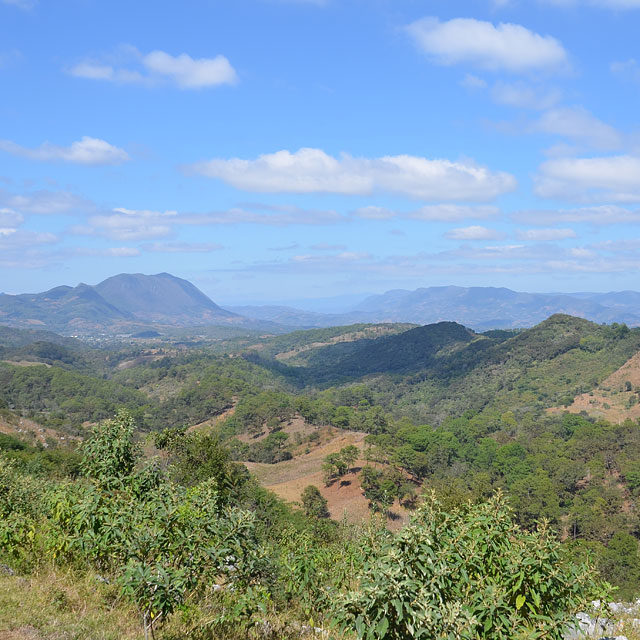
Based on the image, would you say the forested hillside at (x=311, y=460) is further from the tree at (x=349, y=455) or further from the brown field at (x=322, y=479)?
the brown field at (x=322, y=479)

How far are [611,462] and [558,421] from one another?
28.8m

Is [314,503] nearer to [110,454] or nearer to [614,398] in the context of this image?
[110,454]

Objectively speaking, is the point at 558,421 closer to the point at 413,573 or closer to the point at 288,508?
the point at 288,508

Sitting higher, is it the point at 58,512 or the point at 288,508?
the point at 58,512

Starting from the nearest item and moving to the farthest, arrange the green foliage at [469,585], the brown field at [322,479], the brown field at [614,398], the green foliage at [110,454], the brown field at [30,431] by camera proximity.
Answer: the green foliage at [469,585]
the green foliage at [110,454]
the brown field at [322,479]
the brown field at [30,431]
the brown field at [614,398]

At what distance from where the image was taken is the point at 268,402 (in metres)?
107

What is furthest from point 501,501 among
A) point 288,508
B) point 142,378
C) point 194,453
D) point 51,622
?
point 142,378

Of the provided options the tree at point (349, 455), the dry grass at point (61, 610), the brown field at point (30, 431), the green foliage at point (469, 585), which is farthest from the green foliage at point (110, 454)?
the brown field at point (30, 431)

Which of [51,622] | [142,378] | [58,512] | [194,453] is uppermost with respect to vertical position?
[58,512]

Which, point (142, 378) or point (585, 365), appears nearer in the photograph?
point (585, 365)

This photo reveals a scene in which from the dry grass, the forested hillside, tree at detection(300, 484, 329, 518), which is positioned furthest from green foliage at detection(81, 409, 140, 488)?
Result: tree at detection(300, 484, 329, 518)

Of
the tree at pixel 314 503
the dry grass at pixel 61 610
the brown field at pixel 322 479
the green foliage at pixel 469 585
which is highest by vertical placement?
the green foliage at pixel 469 585

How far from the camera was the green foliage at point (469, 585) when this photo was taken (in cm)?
420

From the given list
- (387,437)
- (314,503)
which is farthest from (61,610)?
(387,437)
